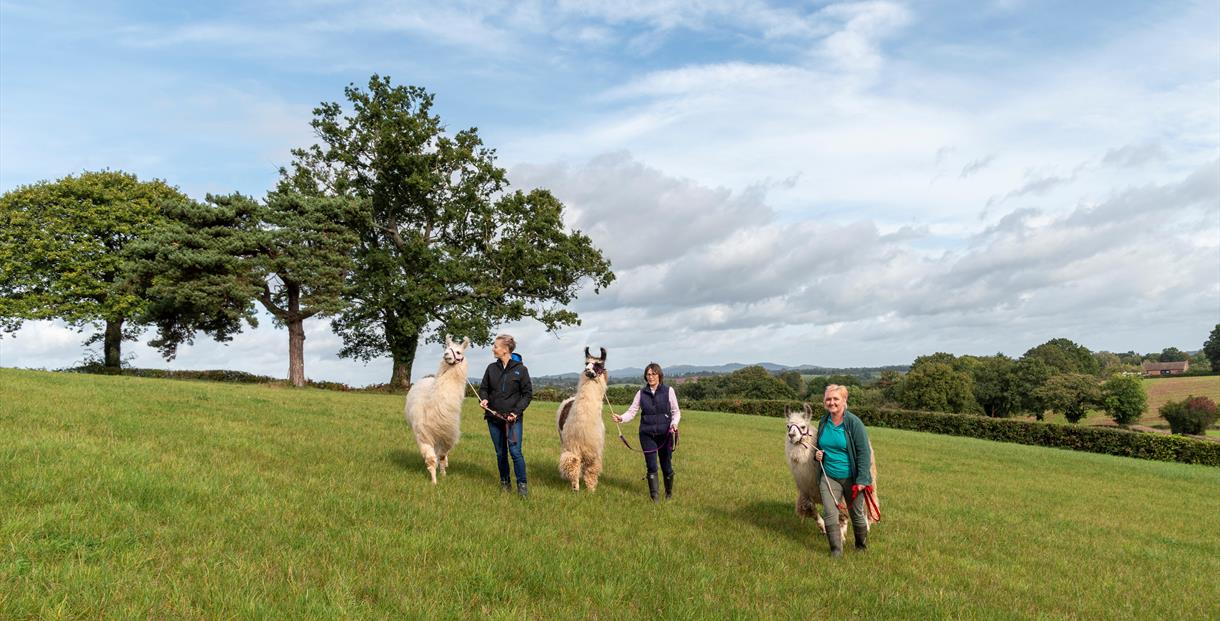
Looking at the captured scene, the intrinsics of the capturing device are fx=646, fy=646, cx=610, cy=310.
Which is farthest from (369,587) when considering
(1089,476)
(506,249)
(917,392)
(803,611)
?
(917,392)

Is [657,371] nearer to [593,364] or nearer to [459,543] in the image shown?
[593,364]

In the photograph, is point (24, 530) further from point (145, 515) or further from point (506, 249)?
point (506, 249)

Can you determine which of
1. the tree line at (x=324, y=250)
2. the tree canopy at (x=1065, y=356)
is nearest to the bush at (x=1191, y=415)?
the tree canopy at (x=1065, y=356)

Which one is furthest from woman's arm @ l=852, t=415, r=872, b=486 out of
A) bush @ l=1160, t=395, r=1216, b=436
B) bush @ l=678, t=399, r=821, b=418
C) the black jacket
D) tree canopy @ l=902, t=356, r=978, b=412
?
bush @ l=1160, t=395, r=1216, b=436

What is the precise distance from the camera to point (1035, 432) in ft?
144

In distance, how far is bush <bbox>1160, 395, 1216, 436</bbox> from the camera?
282ft

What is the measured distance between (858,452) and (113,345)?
45.8m

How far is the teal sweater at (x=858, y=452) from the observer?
8.36 metres

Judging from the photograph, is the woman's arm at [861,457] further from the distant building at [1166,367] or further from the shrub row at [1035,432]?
the distant building at [1166,367]

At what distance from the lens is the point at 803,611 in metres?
6.03

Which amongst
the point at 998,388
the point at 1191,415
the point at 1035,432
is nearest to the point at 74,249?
the point at 1035,432

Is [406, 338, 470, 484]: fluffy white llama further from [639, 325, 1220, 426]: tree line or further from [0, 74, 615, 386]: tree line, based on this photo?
[639, 325, 1220, 426]: tree line

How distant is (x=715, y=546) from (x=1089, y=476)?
2399 centimetres

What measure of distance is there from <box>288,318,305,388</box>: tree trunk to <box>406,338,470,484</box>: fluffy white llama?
1192 inches
